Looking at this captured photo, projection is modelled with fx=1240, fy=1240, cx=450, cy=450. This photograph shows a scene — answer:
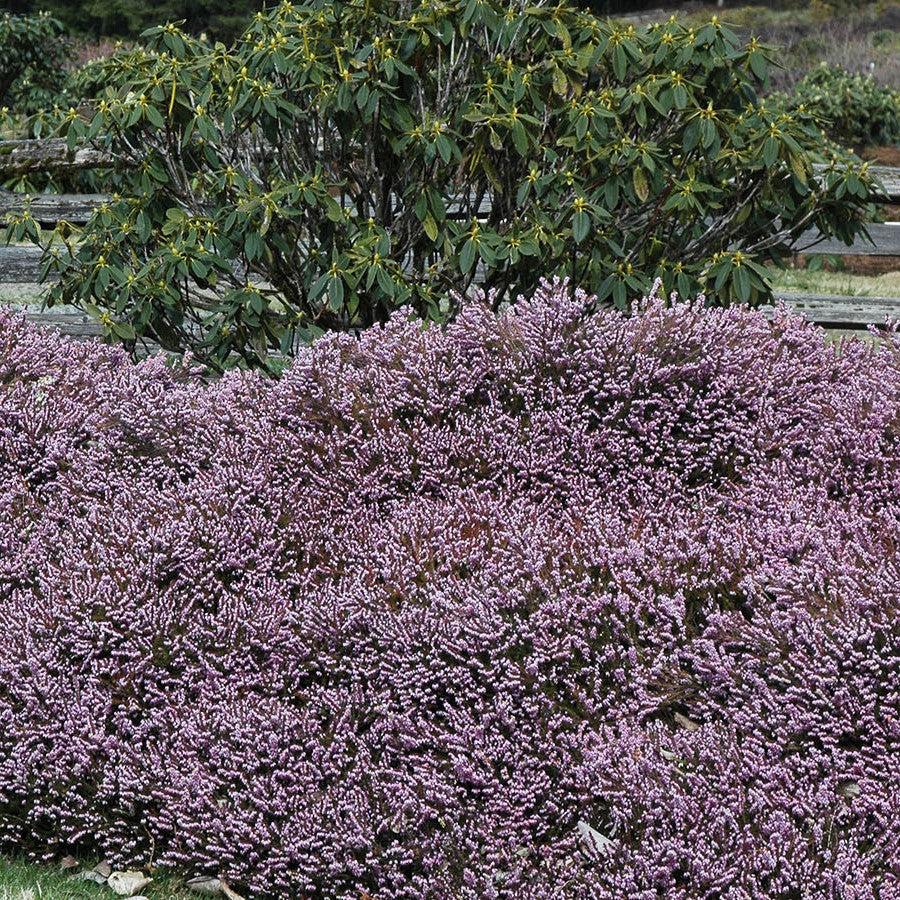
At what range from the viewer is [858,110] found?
17125 mm

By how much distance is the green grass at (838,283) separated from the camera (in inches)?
494

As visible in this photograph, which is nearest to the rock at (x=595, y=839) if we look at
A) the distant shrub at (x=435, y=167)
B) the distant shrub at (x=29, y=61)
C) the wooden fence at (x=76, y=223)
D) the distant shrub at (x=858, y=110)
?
the distant shrub at (x=435, y=167)

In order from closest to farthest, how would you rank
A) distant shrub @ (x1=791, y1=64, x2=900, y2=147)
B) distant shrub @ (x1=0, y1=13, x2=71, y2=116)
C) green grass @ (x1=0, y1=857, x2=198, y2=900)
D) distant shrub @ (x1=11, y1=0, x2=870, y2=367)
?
green grass @ (x1=0, y1=857, x2=198, y2=900) → distant shrub @ (x1=11, y1=0, x2=870, y2=367) → distant shrub @ (x1=0, y1=13, x2=71, y2=116) → distant shrub @ (x1=791, y1=64, x2=900, y2=147)

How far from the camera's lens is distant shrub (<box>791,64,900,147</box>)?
1697cm

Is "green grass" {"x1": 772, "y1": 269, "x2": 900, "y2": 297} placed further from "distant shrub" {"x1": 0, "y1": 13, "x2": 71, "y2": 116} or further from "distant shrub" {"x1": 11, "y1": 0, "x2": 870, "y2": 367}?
"distant shrub" {"x1": 0, "y1": 13, "x2": 71, "y2": 116}

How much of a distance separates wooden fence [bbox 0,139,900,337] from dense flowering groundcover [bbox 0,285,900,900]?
472 cm

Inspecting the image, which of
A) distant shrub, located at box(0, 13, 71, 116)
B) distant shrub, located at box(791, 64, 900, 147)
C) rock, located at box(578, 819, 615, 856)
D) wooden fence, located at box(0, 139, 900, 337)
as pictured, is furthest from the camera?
distant shrub, located at box(791, 64, 900, 147)

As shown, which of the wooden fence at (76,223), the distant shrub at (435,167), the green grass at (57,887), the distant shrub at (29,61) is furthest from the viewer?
the distant shrub at (29,61)

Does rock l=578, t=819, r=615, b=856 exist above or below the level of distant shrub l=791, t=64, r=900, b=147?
above

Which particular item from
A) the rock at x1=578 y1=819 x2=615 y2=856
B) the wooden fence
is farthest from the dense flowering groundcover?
the wooden fence

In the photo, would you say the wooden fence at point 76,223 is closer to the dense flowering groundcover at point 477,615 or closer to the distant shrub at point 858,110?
the dense flowering groundcover at point 477,615

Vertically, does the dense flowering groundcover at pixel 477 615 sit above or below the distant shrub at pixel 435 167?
below

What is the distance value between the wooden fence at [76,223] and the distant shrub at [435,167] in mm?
2802

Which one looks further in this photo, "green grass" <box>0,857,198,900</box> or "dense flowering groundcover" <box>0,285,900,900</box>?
"green grass" <box>0,857,198,900</box>
